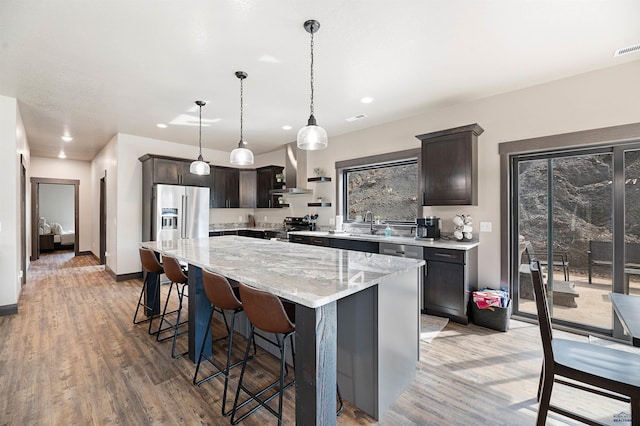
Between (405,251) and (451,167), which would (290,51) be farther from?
(405,251)

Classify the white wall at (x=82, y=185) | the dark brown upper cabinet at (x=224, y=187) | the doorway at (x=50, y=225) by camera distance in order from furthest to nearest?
the white wall at (x=82, y=185), the doorway at (x=50, y=225), the dark brown upper cabinet at (x=224, y=187)

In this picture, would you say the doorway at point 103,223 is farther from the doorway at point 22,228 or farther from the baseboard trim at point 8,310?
the baseboard trim at point 8,310

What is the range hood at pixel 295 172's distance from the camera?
5517mm

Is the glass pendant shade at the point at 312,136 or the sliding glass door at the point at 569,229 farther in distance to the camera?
the sliding glass door at the point at 569,229

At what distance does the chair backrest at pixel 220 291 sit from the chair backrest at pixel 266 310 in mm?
253

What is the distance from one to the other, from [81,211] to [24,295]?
184 inches

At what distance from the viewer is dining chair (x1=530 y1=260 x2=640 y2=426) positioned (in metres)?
1.39

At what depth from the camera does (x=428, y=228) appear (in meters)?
3.78

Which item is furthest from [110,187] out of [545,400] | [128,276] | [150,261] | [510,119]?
[545,400]

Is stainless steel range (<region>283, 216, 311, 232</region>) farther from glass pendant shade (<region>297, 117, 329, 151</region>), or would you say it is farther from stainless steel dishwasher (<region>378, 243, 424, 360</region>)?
glass pendant shade (<region>297, 117, 329, 151</region>)

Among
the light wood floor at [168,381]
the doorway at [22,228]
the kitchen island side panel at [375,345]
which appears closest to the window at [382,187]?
the light wood floor at [168,381]

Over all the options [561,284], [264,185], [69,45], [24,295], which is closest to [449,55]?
[561,284]

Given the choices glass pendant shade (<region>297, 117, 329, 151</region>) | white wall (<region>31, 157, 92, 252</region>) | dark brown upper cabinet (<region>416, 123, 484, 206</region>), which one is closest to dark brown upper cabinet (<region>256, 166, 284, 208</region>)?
dark brown upper cabinet (<region>416, 123, 484, 206</region>)

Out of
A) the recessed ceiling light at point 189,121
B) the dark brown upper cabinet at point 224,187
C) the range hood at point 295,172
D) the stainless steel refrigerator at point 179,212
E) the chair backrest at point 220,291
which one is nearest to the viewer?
the chair backrest at point 220,291
